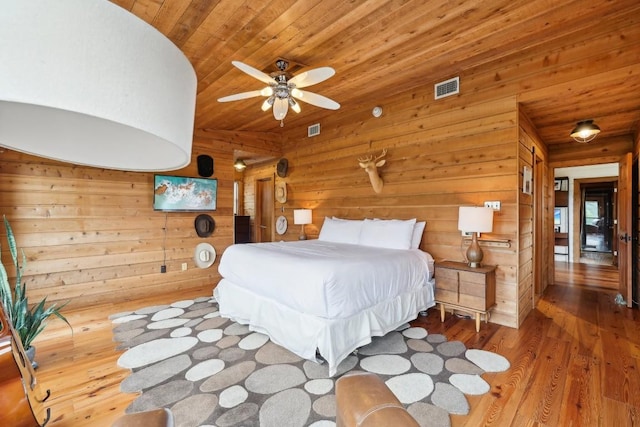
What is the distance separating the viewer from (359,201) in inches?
184

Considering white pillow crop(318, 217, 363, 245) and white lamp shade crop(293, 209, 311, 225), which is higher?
white lamp shade crop(293, 209, 311, 225)

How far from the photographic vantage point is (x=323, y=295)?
2.29 m

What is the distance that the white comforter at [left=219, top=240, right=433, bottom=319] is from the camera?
2.33 metres

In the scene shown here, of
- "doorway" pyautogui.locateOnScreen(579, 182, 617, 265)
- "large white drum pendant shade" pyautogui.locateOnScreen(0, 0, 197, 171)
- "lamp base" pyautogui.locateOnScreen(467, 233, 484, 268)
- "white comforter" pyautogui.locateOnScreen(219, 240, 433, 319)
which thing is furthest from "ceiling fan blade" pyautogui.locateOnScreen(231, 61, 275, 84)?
"doorway" pyautogui.locateOnScreen(579, 182, 617, 265)

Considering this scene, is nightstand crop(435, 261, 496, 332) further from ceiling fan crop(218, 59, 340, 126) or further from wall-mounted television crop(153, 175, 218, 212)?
Answer: wall-mounted television crop(153, 175, 218, 212)

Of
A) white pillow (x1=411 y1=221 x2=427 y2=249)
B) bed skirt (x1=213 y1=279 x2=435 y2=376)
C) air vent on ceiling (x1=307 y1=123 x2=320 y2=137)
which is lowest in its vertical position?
bed skirt (x1=213 y1=279 x2=435 y2=376)

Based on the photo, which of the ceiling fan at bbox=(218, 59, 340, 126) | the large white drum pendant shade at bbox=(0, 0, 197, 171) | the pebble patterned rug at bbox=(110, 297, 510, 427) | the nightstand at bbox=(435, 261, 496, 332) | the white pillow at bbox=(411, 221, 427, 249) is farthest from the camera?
the white pillow at bbox=(411, 221, 427, 249)

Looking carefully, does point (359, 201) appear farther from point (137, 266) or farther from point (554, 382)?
point (137, 266)

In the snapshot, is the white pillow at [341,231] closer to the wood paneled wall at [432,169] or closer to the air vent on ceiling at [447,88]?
the wood paneled wall at [432,169]

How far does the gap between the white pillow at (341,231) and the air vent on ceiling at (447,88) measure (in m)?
1.89

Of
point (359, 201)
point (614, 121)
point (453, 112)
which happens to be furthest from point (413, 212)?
point (614, 121)

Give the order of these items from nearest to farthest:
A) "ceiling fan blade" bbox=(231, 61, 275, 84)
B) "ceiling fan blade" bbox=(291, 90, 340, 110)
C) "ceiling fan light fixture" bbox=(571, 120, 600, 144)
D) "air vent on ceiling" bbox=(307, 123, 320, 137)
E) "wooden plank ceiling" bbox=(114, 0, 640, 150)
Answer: "wooden plank ceiling" bbox=(114, 0, 640, 150), "ceiling fan blade" bbox=(231, 61, 275, 84), "ceiling fan blade" bbox=(291, 90, 340, 110), "ceiling fan light fixture" bbox=(571, 120, 600, 144), "air vent on ceiling" bbox=(307, 123, 320, 137)

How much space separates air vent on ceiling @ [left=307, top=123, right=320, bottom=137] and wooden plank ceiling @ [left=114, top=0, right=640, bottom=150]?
159cm

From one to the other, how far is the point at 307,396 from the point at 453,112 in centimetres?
339
